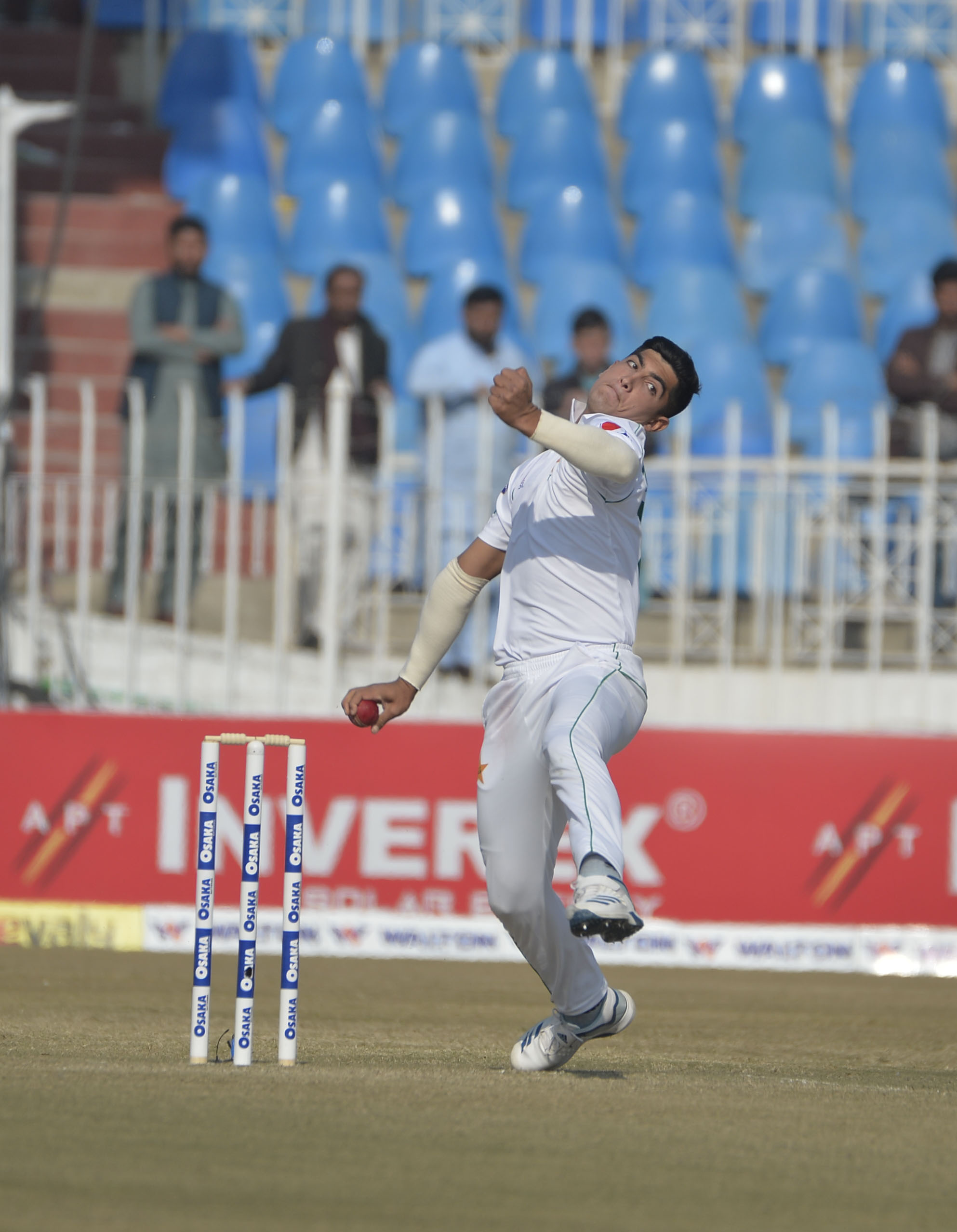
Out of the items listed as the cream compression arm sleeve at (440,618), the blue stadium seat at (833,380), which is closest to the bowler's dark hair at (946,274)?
the blue stadium seat at (833,380)

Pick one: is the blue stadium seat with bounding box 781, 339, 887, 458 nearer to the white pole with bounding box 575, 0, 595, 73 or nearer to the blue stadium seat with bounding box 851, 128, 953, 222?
the blue stadium seat with bounding box 851, 128, 953, 222

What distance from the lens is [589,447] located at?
4422mm

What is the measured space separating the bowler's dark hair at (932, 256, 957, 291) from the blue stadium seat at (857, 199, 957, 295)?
19.6 ft

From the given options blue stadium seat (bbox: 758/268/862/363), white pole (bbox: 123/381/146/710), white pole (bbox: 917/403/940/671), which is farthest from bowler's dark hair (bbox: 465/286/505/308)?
blue stadium seat (bbox: 758/268/862/363)

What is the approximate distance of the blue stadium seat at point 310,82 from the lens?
16703 millimetres

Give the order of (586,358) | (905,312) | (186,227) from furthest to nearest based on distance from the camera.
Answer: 1. (905,312)
2. (186,227)
3. (586,358)

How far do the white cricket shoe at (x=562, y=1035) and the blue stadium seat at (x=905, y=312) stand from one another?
419 inches

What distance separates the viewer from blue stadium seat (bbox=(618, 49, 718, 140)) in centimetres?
1706

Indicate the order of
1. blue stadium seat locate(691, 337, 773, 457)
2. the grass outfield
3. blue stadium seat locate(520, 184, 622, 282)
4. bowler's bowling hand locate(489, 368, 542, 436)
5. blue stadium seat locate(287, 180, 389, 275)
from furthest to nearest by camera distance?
blue stadium seat locate(520, 184, 622, 282) → blue stadium seat locate(287, 180, 389, 275) → blue stadium seat locate(691, 337, 773, 457) → bowler's bowling hand locate(489, 368, 542, 436) → the grass outfield

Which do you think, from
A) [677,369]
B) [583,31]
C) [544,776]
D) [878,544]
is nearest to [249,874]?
[544,776]

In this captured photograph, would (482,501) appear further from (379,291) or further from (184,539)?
(379,291)

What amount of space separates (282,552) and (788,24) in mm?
11242

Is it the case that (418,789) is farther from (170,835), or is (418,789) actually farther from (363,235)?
(363,235)

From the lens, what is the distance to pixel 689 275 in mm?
15484
